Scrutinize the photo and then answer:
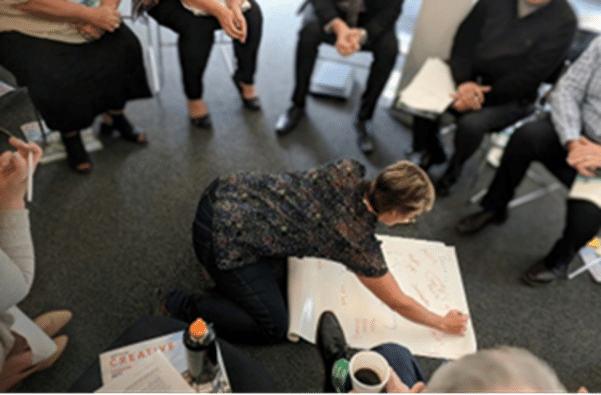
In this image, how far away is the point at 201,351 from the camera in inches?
30.2

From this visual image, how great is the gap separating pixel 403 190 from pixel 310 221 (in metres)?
0.25

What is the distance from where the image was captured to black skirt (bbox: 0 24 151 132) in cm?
69

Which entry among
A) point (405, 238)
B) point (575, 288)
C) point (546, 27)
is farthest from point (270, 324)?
point (546, 27)

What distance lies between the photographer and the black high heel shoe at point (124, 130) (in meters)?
1.88

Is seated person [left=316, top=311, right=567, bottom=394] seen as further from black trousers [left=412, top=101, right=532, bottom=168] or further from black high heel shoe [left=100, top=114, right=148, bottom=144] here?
black high heel shoe [left=100, top=114, right=148, bottom=144]

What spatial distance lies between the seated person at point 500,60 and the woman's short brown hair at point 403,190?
86cm

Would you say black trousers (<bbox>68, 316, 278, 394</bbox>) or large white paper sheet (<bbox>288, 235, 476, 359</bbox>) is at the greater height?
black trousers (<bbox>68, 316, 278, 394</bbox>)

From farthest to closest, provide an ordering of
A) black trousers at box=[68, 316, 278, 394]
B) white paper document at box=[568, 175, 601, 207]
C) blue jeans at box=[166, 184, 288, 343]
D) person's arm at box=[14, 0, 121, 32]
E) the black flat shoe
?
the black flat shoe → white paper document at box=[568, 175, 601, 207] → blue jeans at box=[166, 184, 288, 343] → black trousers at box=[68, 316, 278, 394] → person's arm at box=[14, 0, 121, 32]

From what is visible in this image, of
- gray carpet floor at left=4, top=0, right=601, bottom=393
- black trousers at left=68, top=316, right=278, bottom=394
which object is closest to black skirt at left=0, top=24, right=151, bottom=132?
gray carpet floor at left=4, top=0, right=601, bottom=393

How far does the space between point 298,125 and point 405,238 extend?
0.91 m

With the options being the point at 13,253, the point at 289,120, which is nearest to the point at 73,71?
the point at 13,253

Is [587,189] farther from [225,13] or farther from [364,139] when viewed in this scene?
[225,13]

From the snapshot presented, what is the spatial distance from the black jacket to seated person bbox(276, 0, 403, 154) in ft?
1.05

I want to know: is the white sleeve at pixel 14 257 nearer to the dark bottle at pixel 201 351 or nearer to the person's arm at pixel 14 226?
the person's arm at pixel 14 226
